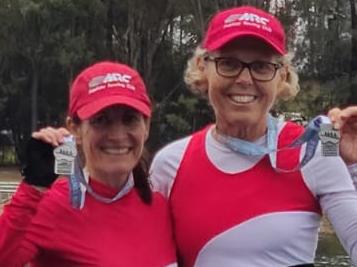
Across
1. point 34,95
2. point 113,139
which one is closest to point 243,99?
point 113,139

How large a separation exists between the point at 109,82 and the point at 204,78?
1.06 ft

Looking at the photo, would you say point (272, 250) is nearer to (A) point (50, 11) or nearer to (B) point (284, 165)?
(B) point (284, 165)

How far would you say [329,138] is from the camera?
2.79 metres

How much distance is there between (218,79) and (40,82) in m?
38.9

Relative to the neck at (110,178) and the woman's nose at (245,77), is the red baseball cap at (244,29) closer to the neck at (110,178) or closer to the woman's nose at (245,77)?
the woman's nose at (245,77)

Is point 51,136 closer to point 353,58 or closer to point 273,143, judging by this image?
point 273,143

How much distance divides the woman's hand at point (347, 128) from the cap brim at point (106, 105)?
1.94ft

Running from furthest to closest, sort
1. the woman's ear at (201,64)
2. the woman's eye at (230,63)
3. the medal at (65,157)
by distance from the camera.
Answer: the woman's ear at (201,64), the woman's eye at (230,63), the medal at (65,157)

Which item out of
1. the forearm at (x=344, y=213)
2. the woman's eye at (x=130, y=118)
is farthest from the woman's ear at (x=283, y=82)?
the woman's eye at (x=130, y=118)

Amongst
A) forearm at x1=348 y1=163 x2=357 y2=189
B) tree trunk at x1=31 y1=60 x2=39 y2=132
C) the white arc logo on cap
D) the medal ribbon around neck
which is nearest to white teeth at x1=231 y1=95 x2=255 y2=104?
the medal ribbon around neck

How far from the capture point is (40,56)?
128ft

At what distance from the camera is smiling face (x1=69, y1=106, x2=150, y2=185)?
9.51 feet

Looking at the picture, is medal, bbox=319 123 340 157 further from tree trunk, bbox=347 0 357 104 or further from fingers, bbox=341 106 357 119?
tree trunk, bbox=347 0 357 104

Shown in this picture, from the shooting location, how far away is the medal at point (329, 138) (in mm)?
2785
